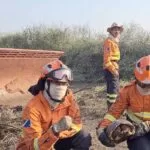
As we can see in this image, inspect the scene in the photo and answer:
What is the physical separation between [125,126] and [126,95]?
1.49 feet

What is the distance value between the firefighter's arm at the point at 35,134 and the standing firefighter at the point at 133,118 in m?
0.61

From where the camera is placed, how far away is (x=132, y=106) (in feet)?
14.9

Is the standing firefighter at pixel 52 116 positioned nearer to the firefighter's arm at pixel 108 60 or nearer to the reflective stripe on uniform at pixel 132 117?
the reflective stripe on uniform at pixel 132 117

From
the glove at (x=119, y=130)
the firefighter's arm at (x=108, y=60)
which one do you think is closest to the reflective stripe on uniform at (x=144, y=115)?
the glove at (x=119, y=130)

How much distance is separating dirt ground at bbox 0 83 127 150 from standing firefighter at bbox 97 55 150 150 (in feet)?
5.72

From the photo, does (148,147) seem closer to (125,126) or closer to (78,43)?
→ (125,126)

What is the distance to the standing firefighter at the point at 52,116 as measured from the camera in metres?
3.87

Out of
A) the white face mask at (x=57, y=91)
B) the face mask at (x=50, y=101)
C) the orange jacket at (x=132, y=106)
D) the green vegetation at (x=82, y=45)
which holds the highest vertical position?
the white face mask at (x=57, y=91)

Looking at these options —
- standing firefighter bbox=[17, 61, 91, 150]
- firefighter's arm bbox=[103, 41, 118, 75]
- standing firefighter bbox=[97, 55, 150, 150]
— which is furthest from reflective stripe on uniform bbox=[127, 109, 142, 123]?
firefighter's arm bbox=[103, 41, 118, 75]

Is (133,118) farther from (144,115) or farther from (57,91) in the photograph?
(57,91)

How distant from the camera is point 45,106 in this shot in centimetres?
426

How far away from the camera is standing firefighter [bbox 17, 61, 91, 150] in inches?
152

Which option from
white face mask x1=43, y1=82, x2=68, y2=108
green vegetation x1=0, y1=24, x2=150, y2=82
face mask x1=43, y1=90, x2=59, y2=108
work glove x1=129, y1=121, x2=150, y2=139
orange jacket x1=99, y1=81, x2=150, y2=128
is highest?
white face mask x1=43, y1=82, x2=68, y2=108

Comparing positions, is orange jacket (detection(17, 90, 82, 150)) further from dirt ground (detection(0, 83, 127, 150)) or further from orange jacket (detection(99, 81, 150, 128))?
dirt ground (detection(0, 83, 127, 150))
